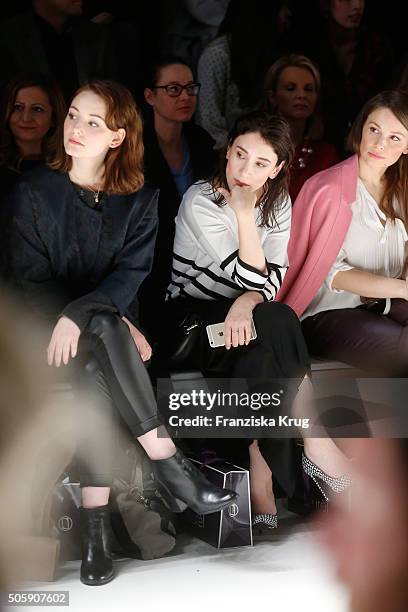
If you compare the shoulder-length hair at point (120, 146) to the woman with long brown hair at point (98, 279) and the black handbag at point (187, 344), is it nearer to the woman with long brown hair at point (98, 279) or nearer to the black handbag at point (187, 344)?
the woman with long brown hair at point (98, 279)

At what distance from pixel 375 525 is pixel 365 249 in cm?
90

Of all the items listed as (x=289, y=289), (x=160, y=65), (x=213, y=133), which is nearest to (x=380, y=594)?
(x=289, y=289)

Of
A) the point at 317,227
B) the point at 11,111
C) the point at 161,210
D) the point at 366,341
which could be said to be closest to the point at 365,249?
the point at 317,227

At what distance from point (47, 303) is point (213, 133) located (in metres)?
0.88

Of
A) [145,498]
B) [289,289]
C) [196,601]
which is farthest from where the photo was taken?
[289,289]

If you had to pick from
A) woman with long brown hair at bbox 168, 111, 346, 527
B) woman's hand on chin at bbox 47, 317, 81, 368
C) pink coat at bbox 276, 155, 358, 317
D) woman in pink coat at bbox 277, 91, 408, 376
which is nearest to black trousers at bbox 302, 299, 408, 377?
woman in pink coat at bbox 277, 91, 408, 376

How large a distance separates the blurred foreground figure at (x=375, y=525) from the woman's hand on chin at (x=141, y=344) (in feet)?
2.51

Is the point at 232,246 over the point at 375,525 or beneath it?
over

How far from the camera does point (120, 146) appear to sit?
2.84 meters

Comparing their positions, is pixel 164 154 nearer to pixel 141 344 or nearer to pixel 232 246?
pixel 232 246

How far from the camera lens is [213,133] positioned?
10.6 feet

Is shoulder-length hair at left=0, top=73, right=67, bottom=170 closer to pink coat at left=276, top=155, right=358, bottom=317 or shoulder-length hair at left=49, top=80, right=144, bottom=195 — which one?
shoulder-length hair at left=49, top=80, right=144, bottom=195

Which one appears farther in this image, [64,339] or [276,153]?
[276,153]

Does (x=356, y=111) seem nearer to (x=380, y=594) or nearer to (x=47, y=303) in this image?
(x=47, y=303)
